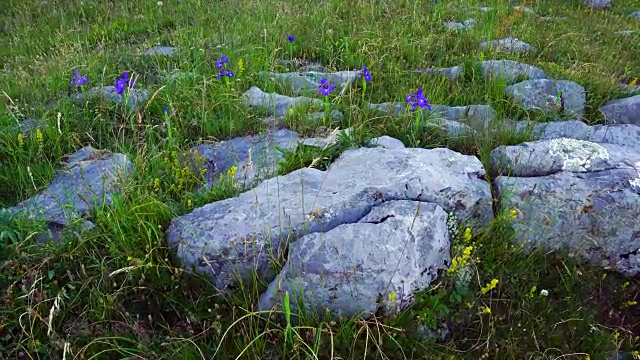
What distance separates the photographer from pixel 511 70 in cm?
579

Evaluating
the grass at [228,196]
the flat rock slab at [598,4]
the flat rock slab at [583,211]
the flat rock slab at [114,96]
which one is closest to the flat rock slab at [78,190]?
the grass at [228,196]

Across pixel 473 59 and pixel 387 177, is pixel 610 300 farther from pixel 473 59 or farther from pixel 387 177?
pixel 473 59

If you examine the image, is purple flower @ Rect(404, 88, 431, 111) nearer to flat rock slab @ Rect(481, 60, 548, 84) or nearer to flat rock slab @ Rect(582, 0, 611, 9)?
flat rock slab @ Rect(481, 60, 548, 84)

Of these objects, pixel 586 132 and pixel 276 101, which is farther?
pixel 276 101

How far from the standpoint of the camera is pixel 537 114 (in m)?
4.97

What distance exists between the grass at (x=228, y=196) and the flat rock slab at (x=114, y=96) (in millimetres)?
95

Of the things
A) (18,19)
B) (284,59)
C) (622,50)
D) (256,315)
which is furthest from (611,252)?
(18,19)

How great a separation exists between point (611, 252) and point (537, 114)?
1905 millimetres

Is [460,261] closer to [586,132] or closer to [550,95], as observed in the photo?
[586,132]

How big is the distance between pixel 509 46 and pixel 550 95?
1781 millimetres

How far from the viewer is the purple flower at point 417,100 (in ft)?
14.2

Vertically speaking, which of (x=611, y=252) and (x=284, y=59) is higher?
(x=284, y=59)

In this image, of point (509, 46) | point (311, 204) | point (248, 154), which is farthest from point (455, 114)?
point (509, 46)

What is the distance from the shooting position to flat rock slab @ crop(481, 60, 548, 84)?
5637 millimetres
